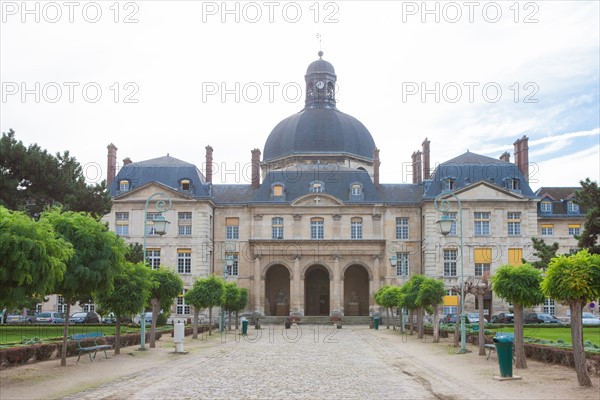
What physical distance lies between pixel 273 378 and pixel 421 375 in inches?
161

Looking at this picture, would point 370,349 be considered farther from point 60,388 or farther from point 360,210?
point 360,210

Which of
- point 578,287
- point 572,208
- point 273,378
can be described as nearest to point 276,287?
point 572,208

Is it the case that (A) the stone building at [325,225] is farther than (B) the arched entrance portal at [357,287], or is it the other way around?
(B) the arched entrance portal at [357,287]

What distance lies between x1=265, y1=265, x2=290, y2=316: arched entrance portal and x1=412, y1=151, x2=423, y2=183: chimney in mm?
14541

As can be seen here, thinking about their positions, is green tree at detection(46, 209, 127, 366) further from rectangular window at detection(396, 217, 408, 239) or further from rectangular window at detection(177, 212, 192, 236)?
rectangular window at detection(396, 217, 408, 239)

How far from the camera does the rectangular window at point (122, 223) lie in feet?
202

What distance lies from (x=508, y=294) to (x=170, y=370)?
33.0ft

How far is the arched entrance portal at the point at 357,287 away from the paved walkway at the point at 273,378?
36.2 m

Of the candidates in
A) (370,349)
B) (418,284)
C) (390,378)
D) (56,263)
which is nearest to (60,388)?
(56,263)

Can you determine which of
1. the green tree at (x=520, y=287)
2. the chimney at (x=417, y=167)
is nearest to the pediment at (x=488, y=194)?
the chimney at (x=417, y=167)

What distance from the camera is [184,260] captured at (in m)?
61.9

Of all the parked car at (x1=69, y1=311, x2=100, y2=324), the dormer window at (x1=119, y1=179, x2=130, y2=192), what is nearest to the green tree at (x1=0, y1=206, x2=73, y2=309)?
the parked car at (x1=69, y1=311, x2=100, y2=324)

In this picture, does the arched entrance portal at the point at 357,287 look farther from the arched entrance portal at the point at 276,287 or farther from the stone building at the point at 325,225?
the arched entrance portal at the point at 276,287

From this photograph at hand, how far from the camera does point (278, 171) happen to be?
65500 millimetres
